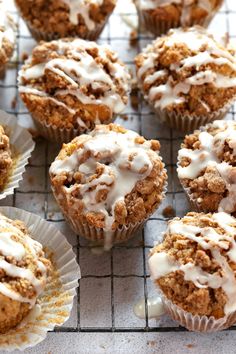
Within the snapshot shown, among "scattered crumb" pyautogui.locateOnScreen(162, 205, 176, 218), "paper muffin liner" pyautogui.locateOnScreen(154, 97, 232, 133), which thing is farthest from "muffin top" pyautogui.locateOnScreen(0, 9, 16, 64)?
"scattered crumb" pyautogui.locateOnScreen(162, 205, 176, 218)

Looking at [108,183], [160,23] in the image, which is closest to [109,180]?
[108,183]

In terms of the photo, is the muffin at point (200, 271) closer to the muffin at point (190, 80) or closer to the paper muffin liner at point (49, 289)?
the paper muffin liner at point (49, 289)

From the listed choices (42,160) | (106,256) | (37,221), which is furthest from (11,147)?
(106,256)

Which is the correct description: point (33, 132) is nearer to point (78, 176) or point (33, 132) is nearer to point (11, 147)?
point (11, 147)

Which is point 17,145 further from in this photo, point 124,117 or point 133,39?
point 133,39

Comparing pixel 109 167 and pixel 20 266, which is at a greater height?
pixel 109 167
